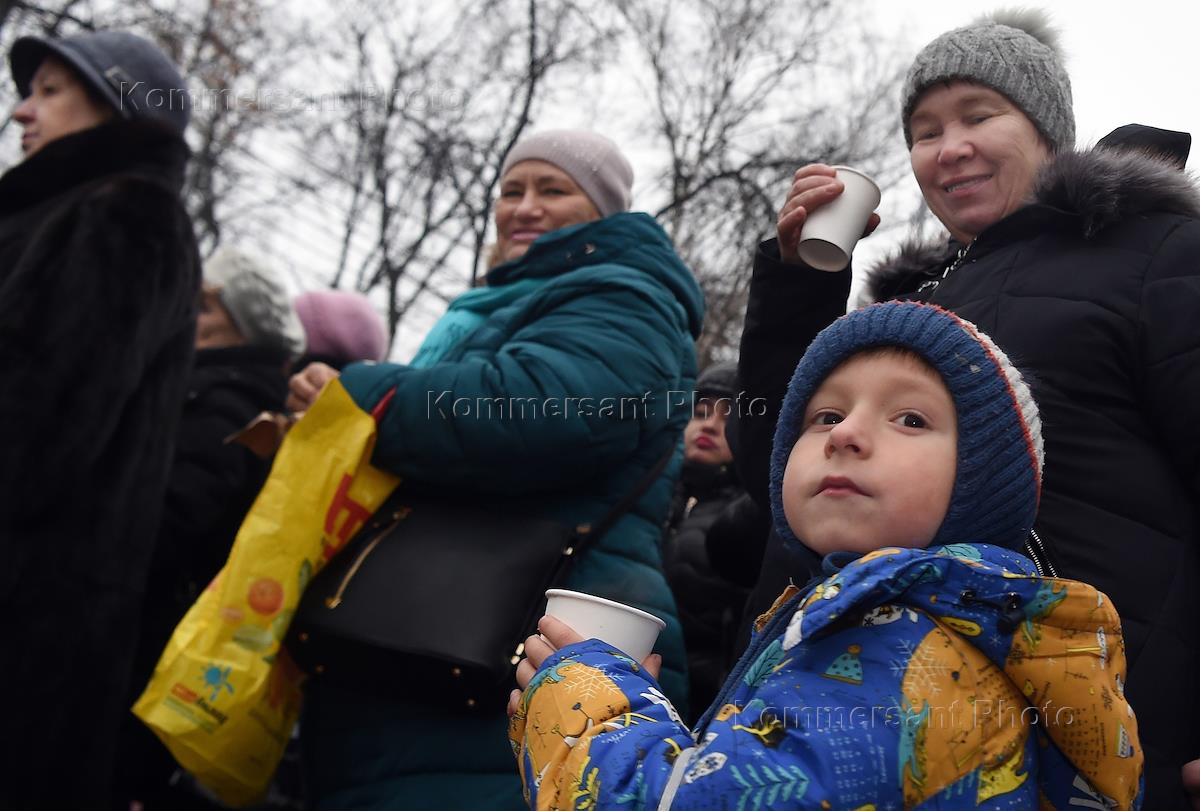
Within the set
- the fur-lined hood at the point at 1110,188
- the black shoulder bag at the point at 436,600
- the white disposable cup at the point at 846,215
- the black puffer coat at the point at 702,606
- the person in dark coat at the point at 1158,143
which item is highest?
the person in dark coat at the point at 1158,143

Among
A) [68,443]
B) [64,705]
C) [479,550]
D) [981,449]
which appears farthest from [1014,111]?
[64,705]

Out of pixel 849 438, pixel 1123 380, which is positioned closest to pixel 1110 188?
pixel 1123 380

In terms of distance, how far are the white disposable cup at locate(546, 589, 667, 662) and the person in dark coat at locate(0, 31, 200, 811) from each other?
5.59 feet

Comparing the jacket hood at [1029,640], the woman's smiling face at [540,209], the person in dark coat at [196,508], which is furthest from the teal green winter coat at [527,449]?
the person in dark coat at [196,508]

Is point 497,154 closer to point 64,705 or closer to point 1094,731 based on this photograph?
point 64,705

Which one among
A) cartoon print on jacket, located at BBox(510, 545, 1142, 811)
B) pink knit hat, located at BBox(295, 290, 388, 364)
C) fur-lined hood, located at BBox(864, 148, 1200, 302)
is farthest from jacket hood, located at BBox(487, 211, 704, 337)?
pink knit hat, located at BBox(295, 290, 388, 364)

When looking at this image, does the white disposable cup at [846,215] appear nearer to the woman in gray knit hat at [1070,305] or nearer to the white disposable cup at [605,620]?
the woman in gray knit hat at [1070,305]

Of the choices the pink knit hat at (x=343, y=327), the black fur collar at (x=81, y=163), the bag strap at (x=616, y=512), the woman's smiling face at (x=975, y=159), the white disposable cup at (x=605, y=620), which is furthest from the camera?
the pink knit hat at (x=343, y=327)

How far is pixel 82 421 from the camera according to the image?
2678 mm

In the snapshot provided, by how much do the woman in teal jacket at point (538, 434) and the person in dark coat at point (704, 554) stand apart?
0.40 metres

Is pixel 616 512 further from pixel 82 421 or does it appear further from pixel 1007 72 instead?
pixel 82 421

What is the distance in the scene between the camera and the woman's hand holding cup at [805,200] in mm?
1865

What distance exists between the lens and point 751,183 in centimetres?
911

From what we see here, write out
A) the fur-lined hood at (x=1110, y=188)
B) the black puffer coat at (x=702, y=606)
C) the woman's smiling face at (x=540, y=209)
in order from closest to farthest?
the fur-lined hood at (x=1110, y=188)
the woman's smiling face at (x=540, y=209)
the black puffer coat at (x=702, y=606)
